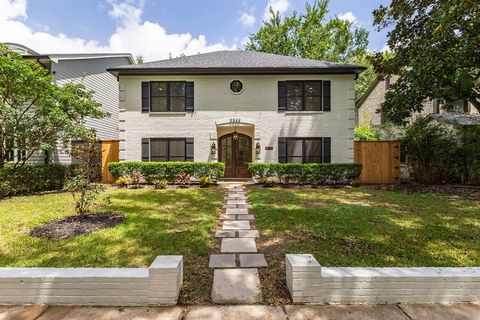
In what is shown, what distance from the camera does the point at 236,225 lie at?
16.7 feet

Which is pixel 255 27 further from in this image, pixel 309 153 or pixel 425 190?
pixel 425 190

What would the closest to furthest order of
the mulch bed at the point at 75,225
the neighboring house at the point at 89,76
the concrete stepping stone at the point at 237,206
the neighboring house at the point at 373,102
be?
the mulch bed at the point at 75,225 → the concrete stepping stone at the point at 237,206 → the neighboring house at the point at 89,76 → the neighboring house at the point at 373,102

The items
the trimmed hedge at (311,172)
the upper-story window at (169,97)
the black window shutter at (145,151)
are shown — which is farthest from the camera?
the upper-story window at (169,97)

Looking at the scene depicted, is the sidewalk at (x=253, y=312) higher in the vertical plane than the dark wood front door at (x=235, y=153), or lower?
lower

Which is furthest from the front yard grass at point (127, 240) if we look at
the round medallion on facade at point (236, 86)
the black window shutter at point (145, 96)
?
the round medallion on facade at point (236, 86)

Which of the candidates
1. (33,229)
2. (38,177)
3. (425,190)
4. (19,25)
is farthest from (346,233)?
(19,25)

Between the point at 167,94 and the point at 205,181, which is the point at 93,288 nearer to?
the point at 205,181

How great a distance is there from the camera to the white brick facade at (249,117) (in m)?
11.6

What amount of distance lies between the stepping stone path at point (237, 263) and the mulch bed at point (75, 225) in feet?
7.69

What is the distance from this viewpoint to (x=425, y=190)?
923 centimetres

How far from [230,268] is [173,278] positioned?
3.24 ft

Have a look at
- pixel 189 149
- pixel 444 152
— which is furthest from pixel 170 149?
pixel 444 152

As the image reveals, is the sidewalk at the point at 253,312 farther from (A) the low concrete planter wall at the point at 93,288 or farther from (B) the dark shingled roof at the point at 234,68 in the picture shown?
(B) the dark shingled roof at the point at 234,68

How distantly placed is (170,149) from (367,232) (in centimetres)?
942
